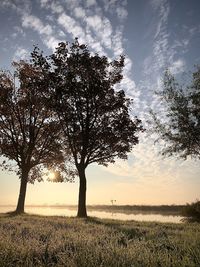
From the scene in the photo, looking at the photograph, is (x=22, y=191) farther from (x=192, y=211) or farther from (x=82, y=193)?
(x=192, y=211)

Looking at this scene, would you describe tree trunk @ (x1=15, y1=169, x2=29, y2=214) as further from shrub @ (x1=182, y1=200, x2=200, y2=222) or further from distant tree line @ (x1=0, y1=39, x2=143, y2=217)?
shrub @ (x1=182, y1=200, x2=200, y2=222)

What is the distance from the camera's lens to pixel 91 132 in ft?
114

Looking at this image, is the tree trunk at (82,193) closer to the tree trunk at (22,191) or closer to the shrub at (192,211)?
the tree trunk at (22,191)

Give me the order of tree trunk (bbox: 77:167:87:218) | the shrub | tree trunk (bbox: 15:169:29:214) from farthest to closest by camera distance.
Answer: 1. tree trunk (bbox: 15:169:29:214)
2. tree trunk (bbox: 77:167:87:218)
3. the shrub

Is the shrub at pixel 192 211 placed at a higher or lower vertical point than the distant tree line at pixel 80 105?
lower

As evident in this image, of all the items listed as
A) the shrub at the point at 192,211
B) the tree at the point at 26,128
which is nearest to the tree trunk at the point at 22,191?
the tree at the point at 26,128

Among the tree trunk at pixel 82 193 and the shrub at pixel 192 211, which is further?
the tree trunk at pixel 82 193

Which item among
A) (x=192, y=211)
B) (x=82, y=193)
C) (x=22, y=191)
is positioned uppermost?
(x=22, y=191)

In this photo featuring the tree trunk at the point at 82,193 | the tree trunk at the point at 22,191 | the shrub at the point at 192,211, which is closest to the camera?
the shrub at the point at 192,211

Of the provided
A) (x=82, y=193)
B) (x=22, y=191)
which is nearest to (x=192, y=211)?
(x=82, y=193)

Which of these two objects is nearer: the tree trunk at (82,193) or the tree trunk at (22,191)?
the tree trunk at (82,193)

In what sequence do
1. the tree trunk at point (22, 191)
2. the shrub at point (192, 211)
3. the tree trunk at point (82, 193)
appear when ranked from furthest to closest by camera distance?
the tree trunk at point (22, 191) → the tree trunk at point (82, 193) → the shrub at point (192, 211)

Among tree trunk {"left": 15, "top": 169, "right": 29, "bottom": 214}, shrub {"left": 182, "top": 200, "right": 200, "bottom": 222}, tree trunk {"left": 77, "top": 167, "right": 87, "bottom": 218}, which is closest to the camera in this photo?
shrub {"left": 182, "top": 200, "right": 200, "bottom": 222}

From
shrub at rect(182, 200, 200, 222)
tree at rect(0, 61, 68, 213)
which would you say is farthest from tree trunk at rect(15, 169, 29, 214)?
shrub at rect(182, 200, 200, 222)
